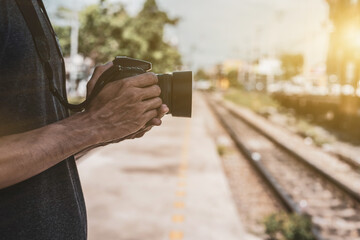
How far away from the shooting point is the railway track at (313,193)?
6.59 m

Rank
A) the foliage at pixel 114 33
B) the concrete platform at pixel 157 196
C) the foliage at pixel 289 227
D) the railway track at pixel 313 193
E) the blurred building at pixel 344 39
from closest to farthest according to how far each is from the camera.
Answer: the blurred building at pixel 344 39
the concrete platform at pixel 157 196
the foliage at pixel 289 227
the railway track at pixel 313 193
the foliage at pixel 114 33

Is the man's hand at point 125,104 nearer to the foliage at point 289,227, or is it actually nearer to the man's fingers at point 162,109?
the man's fingers at point 162,109

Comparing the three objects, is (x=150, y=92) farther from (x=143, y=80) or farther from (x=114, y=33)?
(x=114, y=33)

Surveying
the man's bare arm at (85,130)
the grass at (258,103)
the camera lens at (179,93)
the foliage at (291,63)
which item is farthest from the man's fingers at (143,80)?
the foliage at (291,63)

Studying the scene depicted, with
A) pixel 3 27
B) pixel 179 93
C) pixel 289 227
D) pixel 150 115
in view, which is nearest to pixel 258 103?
pixel 289 227

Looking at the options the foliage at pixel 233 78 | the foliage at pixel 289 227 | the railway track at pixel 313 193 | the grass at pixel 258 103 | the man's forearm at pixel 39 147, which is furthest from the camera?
the foliage at pixel 233 78

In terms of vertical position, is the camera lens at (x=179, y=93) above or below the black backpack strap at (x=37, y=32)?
below

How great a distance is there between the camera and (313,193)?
341 inches

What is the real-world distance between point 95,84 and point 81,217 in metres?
0.40

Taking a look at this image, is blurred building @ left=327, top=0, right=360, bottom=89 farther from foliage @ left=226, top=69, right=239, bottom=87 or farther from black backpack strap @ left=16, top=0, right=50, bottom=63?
foliage @ left=226, top=69, right=239, bottom=87

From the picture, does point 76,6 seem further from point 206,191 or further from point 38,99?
point 38,99

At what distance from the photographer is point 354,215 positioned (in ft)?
23.6

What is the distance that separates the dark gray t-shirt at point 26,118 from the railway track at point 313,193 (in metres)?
5.16

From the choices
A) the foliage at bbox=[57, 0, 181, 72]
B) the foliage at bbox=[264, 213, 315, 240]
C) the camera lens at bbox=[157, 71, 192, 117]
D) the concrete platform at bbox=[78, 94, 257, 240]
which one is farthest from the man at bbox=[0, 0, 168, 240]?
A: the foliage at bbox=[57, 0, 181, 72]
